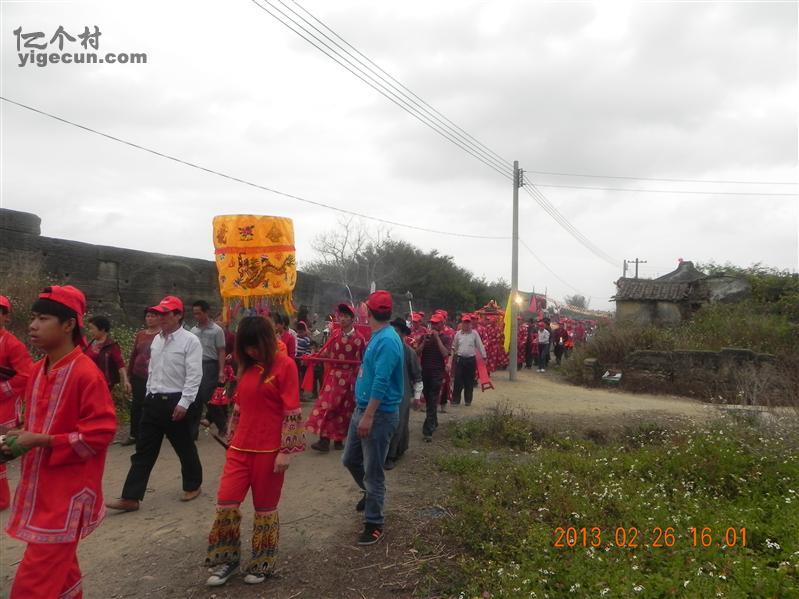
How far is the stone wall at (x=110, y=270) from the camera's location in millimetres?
9234

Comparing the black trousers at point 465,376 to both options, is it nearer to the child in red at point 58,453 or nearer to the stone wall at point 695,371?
the stone wall at point 695,371

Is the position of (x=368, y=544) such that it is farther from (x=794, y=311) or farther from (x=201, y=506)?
(x=794, y=311)

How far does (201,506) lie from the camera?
16.6 feet

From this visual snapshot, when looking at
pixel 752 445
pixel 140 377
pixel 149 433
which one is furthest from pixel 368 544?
pixel 752 445

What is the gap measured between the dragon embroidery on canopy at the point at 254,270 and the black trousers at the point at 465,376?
4.06 metres

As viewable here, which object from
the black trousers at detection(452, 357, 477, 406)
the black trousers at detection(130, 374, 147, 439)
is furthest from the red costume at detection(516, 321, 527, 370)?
the black trousers at detection(130, 374, 147, 439)

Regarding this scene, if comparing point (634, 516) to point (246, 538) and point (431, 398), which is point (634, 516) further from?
point (431, 398)

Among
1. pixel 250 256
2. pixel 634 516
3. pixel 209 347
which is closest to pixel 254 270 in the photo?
pixel 250 256

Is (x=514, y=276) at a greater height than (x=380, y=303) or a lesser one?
greater

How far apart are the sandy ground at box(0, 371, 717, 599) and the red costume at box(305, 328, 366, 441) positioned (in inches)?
15.6

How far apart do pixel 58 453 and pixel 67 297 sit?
2.41ft

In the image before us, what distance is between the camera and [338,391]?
6.38 metres

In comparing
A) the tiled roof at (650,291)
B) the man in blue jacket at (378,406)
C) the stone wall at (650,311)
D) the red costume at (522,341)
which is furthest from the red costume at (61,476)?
the tiled roof at (650,291)

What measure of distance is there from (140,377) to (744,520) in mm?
5627
